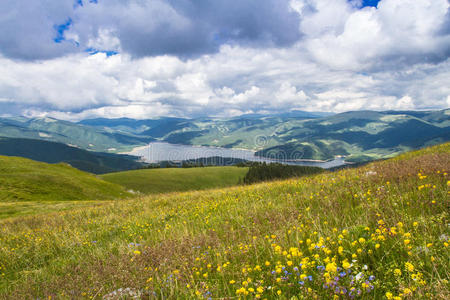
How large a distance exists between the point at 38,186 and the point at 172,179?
59734mm

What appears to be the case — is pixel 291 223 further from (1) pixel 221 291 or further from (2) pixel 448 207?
(2) pixel 448 207

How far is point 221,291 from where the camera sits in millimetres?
3531

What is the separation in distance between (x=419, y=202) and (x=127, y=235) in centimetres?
853

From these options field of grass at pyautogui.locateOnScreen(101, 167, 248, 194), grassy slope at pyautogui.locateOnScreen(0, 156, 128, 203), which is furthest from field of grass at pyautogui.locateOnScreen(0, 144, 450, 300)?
field of grass at pyautogui.locateOnScreen(101, 167, 248, 194)

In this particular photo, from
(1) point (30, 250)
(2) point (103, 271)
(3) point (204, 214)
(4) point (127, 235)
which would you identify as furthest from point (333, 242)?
(1) point (30, 250)

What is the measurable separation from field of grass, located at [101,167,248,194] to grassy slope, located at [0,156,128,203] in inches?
1031

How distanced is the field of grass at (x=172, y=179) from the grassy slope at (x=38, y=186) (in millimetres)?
26194

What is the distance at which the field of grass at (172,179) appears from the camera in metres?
93.5

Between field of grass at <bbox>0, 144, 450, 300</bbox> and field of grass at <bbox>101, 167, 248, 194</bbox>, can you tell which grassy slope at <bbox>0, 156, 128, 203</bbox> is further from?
field of grass at <bbox>0, 144, 450, 300</bbox>

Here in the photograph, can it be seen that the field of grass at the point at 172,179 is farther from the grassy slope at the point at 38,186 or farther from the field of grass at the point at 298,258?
the field of grass at the point at 298,258

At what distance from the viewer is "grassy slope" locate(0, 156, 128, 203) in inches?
1804

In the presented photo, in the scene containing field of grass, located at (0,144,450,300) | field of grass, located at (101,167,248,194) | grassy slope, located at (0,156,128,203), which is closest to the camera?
field of grass, located at (0,144,450,300)

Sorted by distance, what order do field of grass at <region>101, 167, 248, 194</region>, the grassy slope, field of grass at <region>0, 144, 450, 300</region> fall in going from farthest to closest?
field of grass at <region>101, 167, 248, 194</region>
the grassy slope
field of grass at <region>0, 144, 450, 300</region>

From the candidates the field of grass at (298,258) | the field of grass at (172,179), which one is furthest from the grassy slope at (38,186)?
the field of grass at (298,258)
